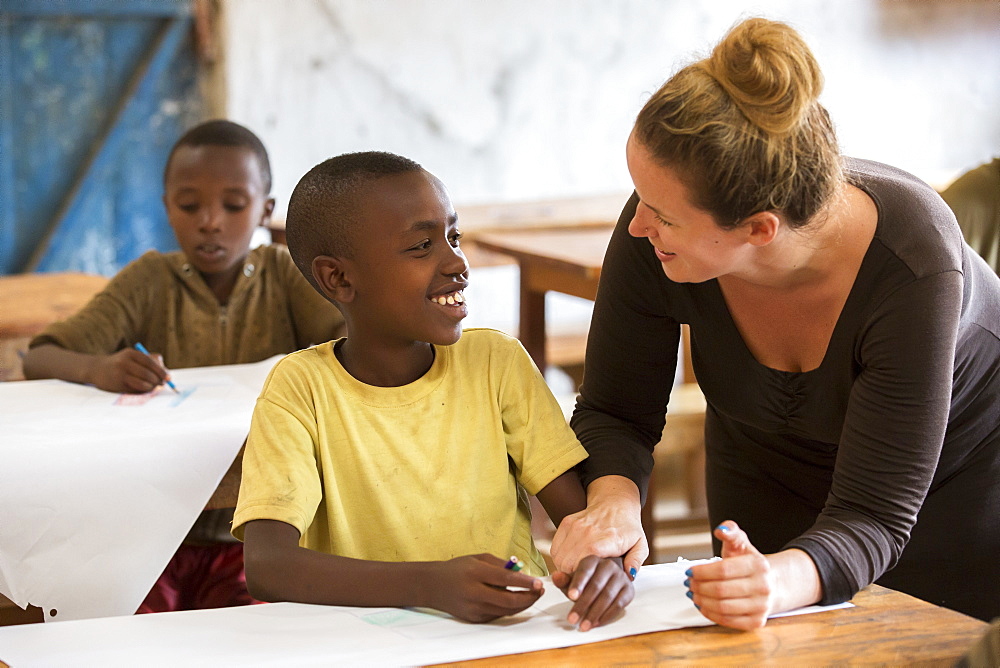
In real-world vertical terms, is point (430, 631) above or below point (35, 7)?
below

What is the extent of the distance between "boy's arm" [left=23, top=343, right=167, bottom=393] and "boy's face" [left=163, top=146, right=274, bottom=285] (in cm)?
34

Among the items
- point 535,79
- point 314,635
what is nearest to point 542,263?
point 314,635

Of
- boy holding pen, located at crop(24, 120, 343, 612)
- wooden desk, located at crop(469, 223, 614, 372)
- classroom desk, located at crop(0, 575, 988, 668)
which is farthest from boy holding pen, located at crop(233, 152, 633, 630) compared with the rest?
wooden desk, located at crop(469, 223, 614, 372)

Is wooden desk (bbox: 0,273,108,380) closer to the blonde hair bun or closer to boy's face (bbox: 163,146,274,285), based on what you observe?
boy's face (bbox: 163,146,274,285)

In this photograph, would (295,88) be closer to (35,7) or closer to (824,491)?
(35,7)

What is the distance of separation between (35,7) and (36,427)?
3.48 meters

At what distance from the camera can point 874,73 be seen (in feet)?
19.7

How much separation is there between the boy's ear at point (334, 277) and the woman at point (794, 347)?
38 centimetres

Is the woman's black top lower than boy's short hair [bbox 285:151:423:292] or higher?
lower

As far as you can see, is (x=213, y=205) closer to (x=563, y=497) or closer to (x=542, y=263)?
(x=542, y=263)

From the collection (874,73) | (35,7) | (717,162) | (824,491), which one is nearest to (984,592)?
(824,491)

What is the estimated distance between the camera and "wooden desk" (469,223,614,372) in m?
2.81

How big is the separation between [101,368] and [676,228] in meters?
1.15

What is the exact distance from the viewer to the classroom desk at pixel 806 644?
0.98 metres
